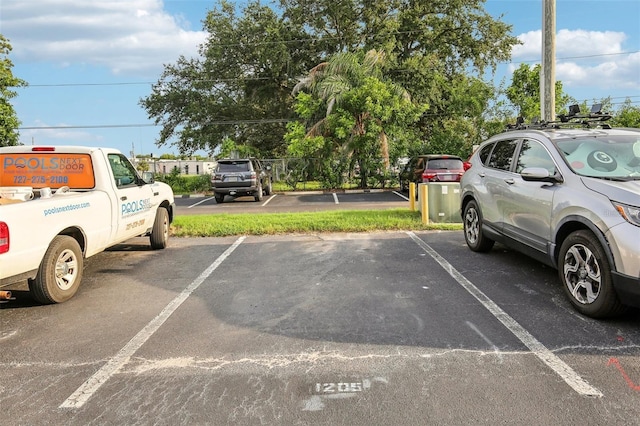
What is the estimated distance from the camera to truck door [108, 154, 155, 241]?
6.89m

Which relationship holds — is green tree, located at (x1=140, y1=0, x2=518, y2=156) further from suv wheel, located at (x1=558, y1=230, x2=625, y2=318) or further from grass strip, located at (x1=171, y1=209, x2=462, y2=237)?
suv wheel, located at (x1=558, y1=230, x2=625, y2=318)

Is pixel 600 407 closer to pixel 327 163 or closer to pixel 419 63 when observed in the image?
pixel 327 163

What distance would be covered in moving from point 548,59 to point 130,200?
10.4 meters

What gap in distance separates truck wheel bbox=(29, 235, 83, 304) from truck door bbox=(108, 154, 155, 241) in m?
1.22

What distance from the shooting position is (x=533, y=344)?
156 inches

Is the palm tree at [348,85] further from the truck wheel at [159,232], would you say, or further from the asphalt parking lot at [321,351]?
the asphalt parking lot at [321,351]

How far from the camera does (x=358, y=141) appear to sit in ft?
73.8

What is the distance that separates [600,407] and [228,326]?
10.1 feet

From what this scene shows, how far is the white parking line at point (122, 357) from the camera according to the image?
3.23 m

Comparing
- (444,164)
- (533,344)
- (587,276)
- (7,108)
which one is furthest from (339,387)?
(7,108)

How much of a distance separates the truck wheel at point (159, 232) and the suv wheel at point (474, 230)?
529cm

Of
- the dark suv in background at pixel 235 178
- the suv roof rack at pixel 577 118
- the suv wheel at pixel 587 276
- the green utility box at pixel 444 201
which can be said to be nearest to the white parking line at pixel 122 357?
the suv wheel at pixel 587 276

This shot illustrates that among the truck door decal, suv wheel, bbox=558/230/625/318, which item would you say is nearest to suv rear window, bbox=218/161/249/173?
the truck door decal

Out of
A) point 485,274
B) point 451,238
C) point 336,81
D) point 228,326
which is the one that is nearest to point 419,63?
point 336,81
